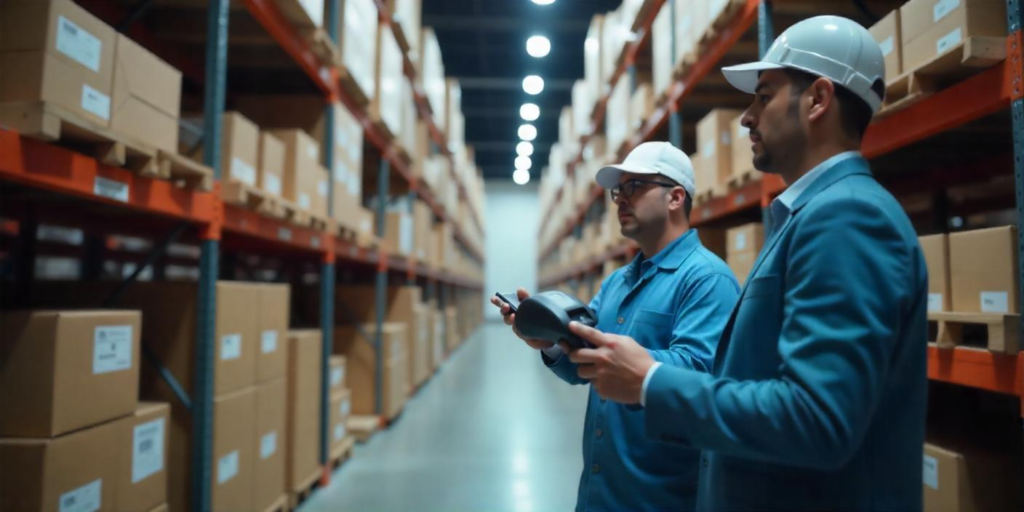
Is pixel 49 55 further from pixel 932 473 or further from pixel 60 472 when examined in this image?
pixel 932 473

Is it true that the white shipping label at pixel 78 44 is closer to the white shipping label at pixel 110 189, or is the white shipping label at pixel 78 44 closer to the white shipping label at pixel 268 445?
the white shipping label at pixel 110 189

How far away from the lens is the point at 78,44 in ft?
6.92

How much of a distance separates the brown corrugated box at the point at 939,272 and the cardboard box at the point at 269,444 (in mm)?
3361

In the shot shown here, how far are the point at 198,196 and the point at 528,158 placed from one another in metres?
18.9

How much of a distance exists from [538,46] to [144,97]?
9914mm

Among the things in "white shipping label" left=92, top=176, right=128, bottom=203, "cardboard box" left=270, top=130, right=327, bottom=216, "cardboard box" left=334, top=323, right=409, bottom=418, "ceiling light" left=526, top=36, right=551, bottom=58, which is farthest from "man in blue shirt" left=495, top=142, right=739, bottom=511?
"ceiling light" left=526, top=36, right=551, bottom=58

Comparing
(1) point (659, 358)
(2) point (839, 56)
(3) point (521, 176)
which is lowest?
(1) point (659, 358)

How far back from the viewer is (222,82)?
298 cm

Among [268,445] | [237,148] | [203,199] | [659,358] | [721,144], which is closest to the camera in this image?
[659,358]

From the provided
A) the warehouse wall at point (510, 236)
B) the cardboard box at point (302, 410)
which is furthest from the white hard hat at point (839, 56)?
the warehouse wall at point (510, 236)

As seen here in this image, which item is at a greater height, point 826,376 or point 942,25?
point 942,25

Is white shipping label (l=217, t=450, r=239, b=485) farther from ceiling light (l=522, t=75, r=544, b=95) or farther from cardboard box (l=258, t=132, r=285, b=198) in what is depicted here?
ceiling light (l=522, t=75, r=544, b=95)

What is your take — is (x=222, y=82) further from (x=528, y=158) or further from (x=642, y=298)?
(x=528, y=158)

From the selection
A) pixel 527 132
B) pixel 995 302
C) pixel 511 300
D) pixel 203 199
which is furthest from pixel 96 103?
pixel 527 132
